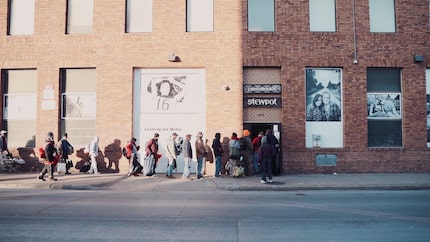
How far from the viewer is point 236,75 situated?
15.7m

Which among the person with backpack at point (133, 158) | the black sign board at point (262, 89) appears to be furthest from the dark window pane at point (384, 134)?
the person with backpack at point (133, 158)

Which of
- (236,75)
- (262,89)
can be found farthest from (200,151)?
(262,89)

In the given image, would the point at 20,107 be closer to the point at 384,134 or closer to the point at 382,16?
the point at 384,134

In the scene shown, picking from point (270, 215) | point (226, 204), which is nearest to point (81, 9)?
point (226, 204)

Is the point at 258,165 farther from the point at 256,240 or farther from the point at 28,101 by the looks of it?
the point at 28,101

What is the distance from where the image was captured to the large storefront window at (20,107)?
53.8ft

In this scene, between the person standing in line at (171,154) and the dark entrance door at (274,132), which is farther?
the dark entrance door at (274,132)

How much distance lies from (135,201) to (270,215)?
3.79 metres

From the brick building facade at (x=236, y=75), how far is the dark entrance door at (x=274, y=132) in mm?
63

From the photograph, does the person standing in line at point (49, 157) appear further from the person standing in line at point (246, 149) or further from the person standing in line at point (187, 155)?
the person standing in line at point (246, 149)

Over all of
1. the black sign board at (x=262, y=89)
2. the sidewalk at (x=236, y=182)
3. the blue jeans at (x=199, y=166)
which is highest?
the black sign board at (x=262, y=89)

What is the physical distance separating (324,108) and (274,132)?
104 inches

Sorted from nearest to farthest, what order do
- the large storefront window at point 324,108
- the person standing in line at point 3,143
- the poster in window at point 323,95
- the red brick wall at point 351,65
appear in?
the person standing in line at point 3,143
the red brick wall at point 351,65
the large storefront window at point 324,108
the poster in window at point 323,95

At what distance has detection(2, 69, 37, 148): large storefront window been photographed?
16.4 meters
